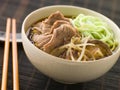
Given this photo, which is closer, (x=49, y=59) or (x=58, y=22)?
(x=49, y=59)

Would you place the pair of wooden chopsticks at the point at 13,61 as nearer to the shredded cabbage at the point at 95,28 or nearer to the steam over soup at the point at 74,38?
the steam over soup at the point at 74,38

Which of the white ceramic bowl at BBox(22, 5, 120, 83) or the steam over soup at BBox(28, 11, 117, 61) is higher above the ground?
the steam over soup at BBox(28, 11, 117, 61)

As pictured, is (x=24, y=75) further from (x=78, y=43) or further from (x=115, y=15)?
(x=115, y=15)

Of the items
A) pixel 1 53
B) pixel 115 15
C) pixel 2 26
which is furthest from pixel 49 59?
pixel 115 15

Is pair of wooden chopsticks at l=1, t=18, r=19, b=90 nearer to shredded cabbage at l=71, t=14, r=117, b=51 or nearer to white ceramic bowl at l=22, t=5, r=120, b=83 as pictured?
white ceramic bowl at l=22, t=5, r=120, b=83

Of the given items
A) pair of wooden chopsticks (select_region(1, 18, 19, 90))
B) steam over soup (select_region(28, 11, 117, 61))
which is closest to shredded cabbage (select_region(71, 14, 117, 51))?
steam over soup (select_region(28, 11, 117, 61))

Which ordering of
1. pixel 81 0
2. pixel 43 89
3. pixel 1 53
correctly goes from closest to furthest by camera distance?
pixel 43 89 < pixel 1 53 < pixel 81 0

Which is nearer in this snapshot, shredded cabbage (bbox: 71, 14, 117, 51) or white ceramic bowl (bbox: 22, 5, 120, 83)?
white ceramic bowl (bbox: 22, 5, 120, 83)
